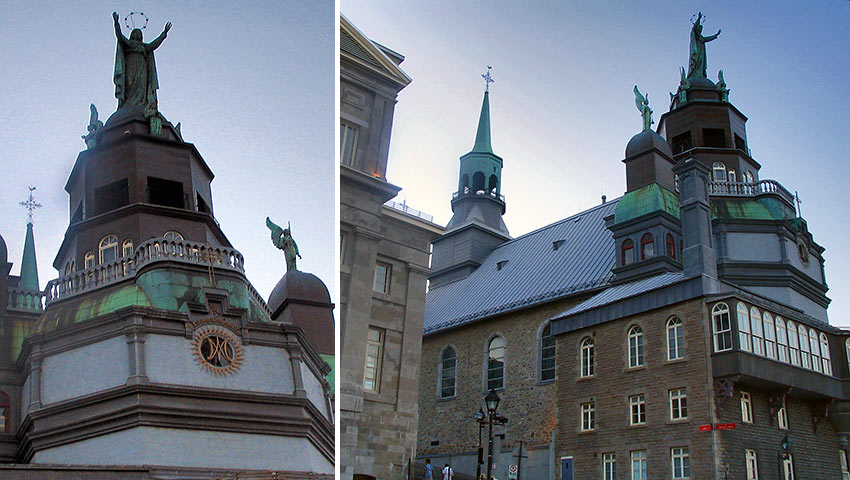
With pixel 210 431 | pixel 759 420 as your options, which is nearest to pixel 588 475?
pixel 759 420

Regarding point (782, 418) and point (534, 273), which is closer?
point (782, 418)

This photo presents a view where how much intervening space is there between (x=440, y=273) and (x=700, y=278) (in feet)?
75.9

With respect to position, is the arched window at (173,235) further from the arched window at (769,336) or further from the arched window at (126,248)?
the arched window at (769,336)

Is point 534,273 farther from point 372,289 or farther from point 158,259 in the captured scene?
point 158,259

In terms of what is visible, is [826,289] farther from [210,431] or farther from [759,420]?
[210,431]

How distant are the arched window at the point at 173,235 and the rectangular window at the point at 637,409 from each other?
1537cm

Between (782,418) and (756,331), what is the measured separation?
310 cm

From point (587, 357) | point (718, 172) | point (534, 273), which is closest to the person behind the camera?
point (587, 357)

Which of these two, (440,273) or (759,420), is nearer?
(759,420)

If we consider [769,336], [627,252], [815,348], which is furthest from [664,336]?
[627,252]

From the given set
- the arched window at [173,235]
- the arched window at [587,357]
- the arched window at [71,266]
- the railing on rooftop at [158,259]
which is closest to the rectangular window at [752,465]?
the arched window at [587,357]

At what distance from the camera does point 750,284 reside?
32.7 metres

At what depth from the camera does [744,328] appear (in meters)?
25.7

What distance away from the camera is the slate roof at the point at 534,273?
35.7 meters
